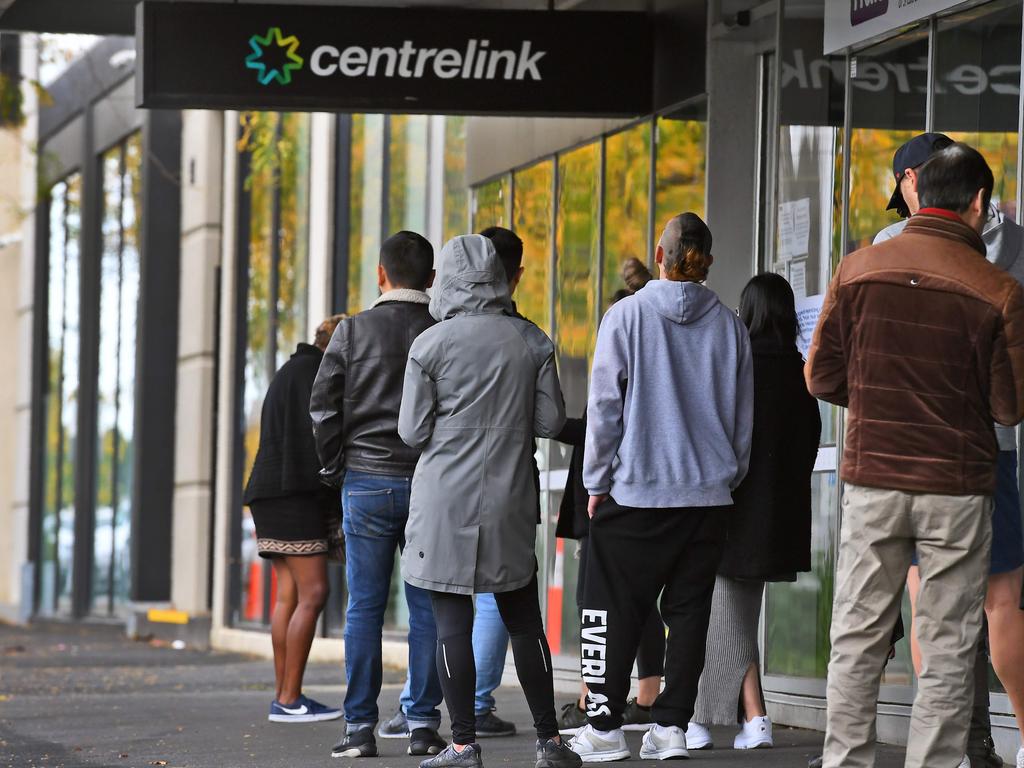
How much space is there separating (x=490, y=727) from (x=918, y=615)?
3333 mm

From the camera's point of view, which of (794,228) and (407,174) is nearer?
(794,228)

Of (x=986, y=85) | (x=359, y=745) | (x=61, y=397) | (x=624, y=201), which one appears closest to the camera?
(x=359, y=745)

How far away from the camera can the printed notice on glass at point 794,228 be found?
923 centimetres

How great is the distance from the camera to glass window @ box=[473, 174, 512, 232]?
42.3 ft

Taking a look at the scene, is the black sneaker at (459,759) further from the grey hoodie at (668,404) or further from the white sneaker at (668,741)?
the grey hoodie at (668,404)

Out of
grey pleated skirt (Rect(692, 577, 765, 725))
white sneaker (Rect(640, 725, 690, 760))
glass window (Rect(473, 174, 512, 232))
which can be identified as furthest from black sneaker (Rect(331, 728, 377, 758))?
glass window (Rect(473, 174, 512, 232))

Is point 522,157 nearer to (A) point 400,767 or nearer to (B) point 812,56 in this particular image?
(B) point 812,56

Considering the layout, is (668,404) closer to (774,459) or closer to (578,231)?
(774,459)

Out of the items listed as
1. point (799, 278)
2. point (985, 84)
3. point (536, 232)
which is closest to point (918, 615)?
point (985, 84)

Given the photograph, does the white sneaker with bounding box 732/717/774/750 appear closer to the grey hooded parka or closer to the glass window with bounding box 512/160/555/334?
the grey hooded parka

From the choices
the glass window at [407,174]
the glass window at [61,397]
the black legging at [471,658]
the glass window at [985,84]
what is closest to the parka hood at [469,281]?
the black legging at [471,658]

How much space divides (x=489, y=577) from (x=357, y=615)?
117cm

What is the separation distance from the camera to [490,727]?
843cm

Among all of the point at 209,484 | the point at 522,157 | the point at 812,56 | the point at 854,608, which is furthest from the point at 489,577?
the point at 209,484
